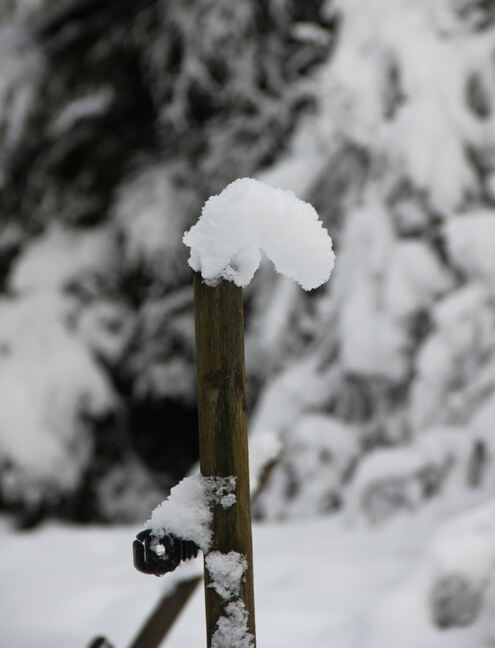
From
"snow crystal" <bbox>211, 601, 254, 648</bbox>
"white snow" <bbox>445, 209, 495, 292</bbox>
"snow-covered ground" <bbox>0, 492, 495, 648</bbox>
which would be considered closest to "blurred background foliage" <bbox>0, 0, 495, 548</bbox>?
"white snow" <bbox>445, 209, 495, 292</bbox>

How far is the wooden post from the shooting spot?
71cm

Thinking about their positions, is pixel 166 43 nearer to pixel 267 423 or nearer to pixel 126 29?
pixel 126 29

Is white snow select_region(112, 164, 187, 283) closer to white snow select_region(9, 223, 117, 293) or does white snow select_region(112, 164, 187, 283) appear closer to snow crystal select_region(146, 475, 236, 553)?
white snow select_region(9, 223, 117, 293)

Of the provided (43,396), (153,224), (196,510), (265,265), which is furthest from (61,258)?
(196,510)

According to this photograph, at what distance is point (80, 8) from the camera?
3436 mm

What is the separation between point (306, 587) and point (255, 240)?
54.6 inches

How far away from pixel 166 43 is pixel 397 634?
105 inches

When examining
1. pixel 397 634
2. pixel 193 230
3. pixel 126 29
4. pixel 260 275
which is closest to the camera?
pixel 193 230

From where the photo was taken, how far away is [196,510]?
743 millimetres

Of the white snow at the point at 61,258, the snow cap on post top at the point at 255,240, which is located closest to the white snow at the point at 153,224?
the white snow at the point at 61,258

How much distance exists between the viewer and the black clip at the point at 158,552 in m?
0.73

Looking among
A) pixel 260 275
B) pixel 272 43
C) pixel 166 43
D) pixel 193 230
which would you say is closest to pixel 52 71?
pixel 166 43

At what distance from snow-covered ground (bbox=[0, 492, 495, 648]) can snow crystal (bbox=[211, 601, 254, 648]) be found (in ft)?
1.25

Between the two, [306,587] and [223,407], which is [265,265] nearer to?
[306,587]
